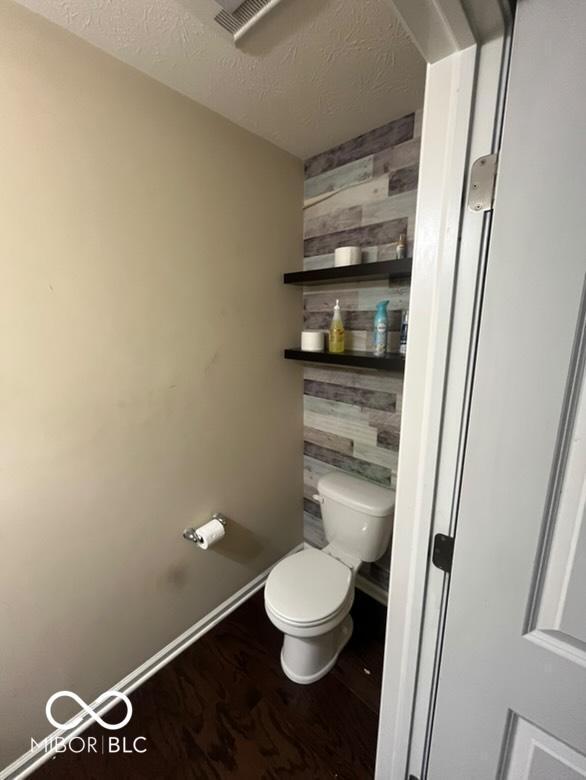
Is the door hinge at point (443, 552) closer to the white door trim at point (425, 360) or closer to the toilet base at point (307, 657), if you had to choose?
the white door trim at point (425, 360)

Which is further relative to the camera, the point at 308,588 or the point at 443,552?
the point at 308,588

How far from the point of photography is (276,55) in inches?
40.8

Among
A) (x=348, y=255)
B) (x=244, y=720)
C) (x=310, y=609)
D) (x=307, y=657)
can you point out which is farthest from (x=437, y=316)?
(x=244, y=720)

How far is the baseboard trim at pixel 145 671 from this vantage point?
3.75 ft

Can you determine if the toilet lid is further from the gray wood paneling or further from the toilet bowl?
the gray wood paneling

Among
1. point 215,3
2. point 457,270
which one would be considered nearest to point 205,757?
point 457,270

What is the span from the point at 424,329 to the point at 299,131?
130 cm

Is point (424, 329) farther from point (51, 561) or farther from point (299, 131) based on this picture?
point (51, 561)

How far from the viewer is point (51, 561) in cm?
112

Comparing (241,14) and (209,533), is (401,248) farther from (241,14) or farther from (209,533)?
(209,533)

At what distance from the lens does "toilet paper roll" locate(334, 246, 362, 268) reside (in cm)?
150

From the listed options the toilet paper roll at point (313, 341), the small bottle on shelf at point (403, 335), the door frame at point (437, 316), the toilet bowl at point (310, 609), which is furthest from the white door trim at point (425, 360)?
the toilet paper roll at point (313, 341)

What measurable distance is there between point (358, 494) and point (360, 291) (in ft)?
3.31

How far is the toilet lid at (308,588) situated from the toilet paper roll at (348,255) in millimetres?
1424
